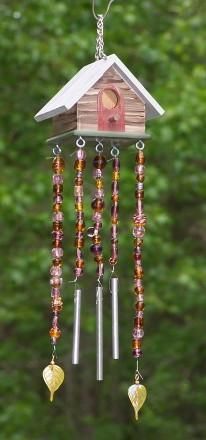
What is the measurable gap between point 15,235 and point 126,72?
3864mm

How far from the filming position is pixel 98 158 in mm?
2697

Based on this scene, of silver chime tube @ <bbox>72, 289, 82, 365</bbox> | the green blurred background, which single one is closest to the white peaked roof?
silver chime tube @ <bbox>72, 289, 82, 365</bbox>

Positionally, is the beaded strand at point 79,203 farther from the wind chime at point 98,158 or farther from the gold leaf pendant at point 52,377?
the gold leaf pendant at point 52,377

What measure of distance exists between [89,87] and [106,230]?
3.91 meters

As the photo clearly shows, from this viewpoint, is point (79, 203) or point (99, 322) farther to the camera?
point (99, 322)

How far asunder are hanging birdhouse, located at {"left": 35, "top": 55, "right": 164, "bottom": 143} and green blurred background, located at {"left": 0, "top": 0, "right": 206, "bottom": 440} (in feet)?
8.76

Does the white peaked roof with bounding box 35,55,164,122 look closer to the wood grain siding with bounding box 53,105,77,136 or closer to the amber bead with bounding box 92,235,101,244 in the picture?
the wood grain siding with bounding box 53,105,77,136

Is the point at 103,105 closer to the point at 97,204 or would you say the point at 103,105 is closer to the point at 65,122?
the point at 65,122

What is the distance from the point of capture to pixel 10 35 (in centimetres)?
571

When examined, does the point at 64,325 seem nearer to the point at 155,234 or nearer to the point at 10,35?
the point at 155,234

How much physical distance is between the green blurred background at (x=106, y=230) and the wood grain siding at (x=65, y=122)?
2.56 m

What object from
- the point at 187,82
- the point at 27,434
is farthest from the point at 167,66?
the point at 27,434

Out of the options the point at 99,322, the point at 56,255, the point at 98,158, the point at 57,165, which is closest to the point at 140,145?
the point at 98,158

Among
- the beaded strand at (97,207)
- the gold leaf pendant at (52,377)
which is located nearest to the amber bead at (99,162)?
the beaded strand at (97,207)
